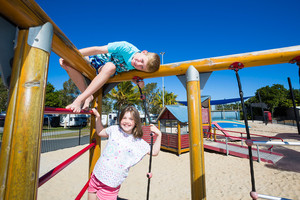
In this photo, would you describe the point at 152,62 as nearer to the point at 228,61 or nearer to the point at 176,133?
the point at 228,61

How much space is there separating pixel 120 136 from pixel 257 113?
109ft

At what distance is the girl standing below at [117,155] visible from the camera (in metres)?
1.17

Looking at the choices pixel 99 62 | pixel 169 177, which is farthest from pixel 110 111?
pixel 99 62

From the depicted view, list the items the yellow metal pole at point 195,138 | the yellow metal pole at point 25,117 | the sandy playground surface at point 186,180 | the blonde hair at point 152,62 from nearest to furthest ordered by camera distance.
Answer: the yellow metal pole at point 25,117 < the yellow metal pole at point 195,138 < the blonde hair at point 152,62 < the sandy playground surface at point 186,180

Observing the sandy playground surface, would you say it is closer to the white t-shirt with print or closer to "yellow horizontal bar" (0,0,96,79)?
the white t-shirt with print

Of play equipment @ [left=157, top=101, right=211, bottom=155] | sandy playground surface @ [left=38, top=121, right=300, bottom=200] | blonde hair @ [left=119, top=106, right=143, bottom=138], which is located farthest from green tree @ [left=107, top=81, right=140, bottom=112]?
blonde hair @ [left=119, top=106, right=143, bottom=138]

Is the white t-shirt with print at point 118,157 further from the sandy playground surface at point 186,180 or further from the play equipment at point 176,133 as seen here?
the play equipment at point 176,133

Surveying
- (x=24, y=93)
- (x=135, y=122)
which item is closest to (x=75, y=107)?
(x=24, y=93)

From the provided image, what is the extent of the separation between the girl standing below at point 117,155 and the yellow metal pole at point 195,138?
0.35 m

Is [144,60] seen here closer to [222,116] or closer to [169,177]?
[169,177]

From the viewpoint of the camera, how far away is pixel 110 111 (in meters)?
22.5

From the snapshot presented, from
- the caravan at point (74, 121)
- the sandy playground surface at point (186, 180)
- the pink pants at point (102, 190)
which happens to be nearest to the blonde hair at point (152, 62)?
the pink pants at point (102, 190)

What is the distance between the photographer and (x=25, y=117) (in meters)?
0.54

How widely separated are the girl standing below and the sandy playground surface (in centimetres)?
237
